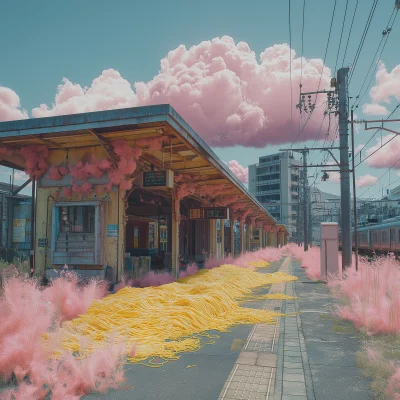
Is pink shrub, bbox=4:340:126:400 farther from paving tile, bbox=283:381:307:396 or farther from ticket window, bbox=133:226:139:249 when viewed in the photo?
ticket window, bbox=133:226:139:249

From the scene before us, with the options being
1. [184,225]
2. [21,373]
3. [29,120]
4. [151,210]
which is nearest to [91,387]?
[21,373]

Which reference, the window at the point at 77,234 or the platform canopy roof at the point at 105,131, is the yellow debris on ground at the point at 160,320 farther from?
the platform canopy roof at the point at 105,131

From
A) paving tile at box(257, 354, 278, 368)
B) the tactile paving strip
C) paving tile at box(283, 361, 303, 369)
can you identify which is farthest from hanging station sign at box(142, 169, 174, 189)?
paving tile at box(283, 361, 303, 369)

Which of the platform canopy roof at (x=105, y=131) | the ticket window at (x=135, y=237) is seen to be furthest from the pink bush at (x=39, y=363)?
the ticket window at (x=135, y=237)

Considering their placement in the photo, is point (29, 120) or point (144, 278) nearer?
point (29, 120)

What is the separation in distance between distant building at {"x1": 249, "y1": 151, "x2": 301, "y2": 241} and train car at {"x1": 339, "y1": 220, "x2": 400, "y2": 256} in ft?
212

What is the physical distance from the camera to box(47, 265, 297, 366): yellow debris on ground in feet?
20.9

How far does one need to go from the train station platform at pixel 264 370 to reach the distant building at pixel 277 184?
10104 cm

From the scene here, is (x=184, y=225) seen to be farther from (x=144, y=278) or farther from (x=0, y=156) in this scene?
(x=0, y=156)

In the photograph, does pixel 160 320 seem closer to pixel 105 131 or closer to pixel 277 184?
pixel 105 131

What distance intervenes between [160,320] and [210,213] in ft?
45.4

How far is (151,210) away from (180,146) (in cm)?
1449

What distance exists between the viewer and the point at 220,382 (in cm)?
505

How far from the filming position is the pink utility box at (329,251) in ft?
55.0
